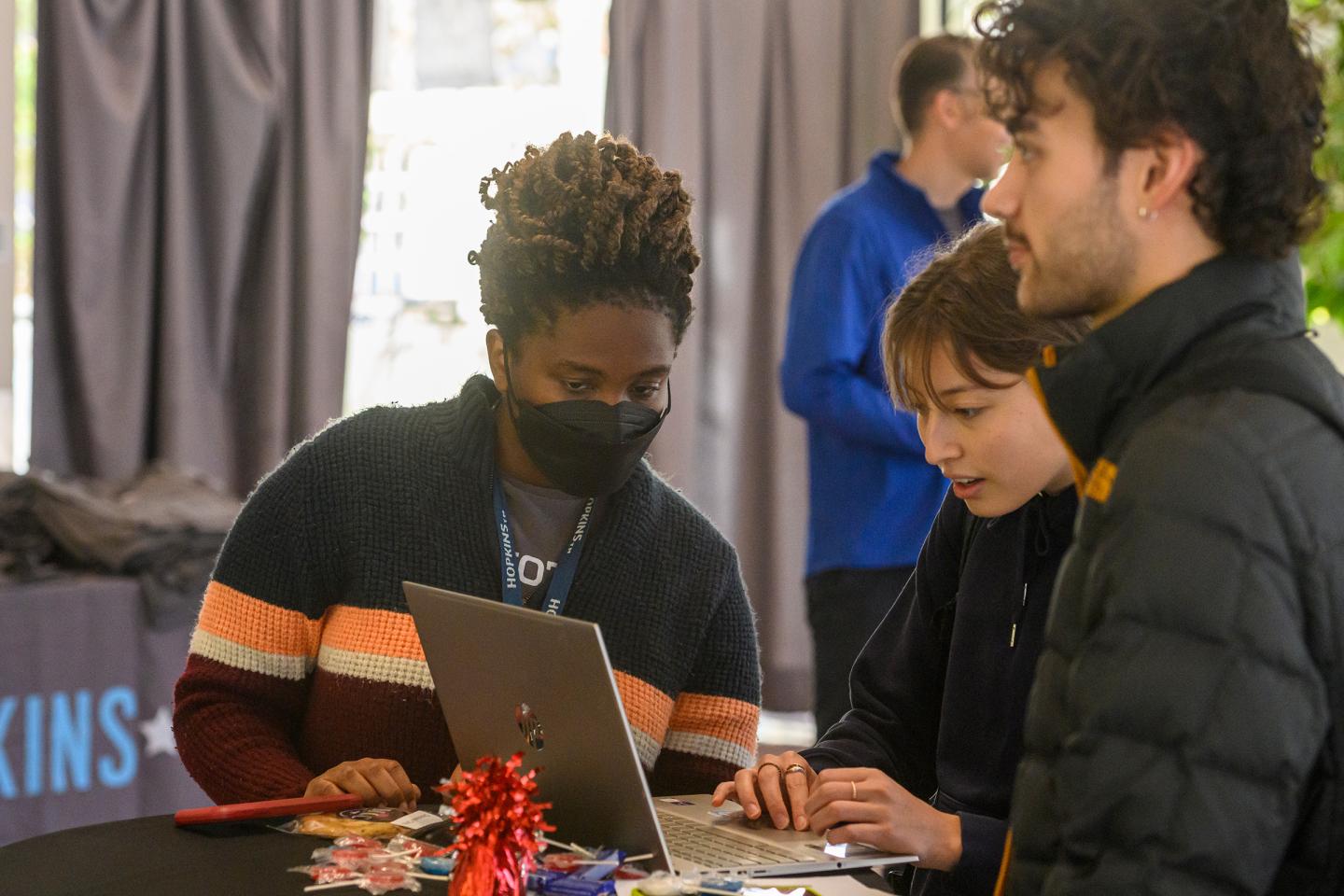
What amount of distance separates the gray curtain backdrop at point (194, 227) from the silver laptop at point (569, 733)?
2.59 m

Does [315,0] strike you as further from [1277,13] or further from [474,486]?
[1277,13]

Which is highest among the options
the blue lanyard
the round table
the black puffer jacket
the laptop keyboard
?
the black puffer jacket

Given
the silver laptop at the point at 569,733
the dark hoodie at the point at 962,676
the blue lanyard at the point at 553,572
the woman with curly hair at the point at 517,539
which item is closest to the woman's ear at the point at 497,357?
the woman with curly hair at the point at 517,539

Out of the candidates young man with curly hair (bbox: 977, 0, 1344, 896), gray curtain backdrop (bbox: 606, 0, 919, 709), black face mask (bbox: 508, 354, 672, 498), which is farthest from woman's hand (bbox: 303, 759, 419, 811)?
gray curtain backdrop (bbox: 606, 0, 919, 709)

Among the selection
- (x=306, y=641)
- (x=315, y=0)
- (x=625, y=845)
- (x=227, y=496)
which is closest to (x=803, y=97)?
(x=315, y=0)

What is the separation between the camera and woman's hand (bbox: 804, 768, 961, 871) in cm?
133

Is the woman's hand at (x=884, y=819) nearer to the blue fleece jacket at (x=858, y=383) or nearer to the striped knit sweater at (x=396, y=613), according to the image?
the striped knit sweater at (x=396, y=613)

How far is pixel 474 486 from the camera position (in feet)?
5.60

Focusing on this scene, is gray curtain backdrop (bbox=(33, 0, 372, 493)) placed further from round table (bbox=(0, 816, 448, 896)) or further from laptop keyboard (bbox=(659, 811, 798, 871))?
Answer: laptop keyboard (bbox=(659, 811, 798, 871))

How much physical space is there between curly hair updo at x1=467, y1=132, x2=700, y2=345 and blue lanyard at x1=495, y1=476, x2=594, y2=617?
0.21 meters

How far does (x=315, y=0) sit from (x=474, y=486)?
2.63m

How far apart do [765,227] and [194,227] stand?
1.73 metres

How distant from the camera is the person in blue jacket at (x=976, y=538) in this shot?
1.44 meters

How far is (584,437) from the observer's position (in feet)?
5.28
